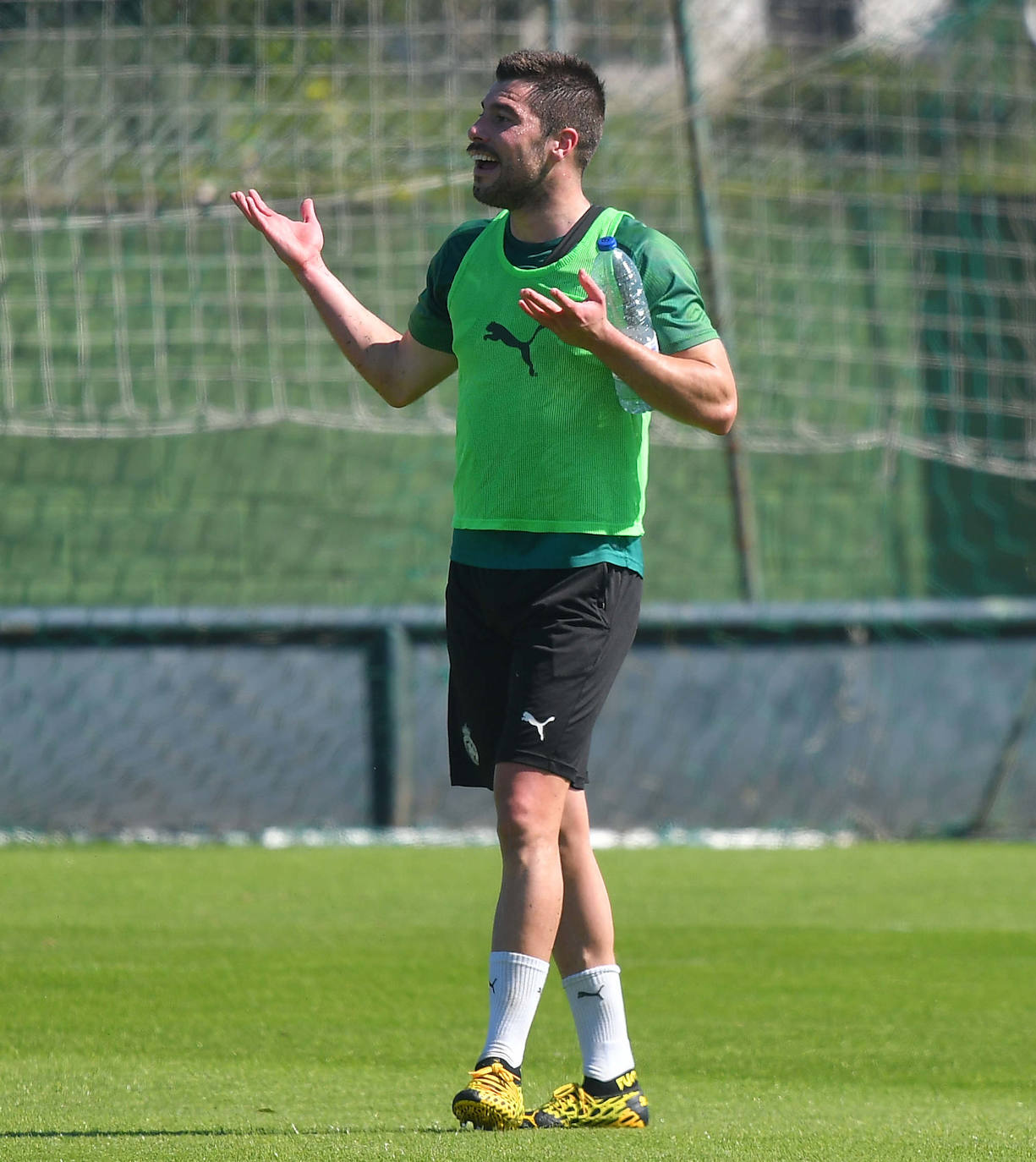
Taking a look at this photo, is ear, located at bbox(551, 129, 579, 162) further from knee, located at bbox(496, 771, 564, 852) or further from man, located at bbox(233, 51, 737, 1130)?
knee, located at bbox(496, 771, 564, 852)

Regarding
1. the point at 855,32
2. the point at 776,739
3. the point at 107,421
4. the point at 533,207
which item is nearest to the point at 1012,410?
the point at 855,32

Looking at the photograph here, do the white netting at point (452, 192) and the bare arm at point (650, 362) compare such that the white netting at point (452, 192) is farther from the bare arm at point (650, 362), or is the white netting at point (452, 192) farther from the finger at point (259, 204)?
the bare arm at point (650, 362)

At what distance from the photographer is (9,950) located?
5.92 m

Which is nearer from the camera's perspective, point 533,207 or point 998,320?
point 533,207

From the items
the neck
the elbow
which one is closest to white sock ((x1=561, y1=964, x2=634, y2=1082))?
the elbow

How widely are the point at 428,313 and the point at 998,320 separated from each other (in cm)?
929

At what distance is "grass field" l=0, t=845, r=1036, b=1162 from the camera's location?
3.65 meters

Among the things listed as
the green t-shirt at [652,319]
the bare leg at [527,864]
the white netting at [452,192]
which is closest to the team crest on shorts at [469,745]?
the bare leg at [527,864]

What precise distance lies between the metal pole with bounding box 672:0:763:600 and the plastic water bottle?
20.1 ft

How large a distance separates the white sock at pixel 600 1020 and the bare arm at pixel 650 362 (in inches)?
43.5

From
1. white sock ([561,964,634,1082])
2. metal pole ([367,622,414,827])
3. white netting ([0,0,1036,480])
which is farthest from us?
white netting ([0,0,1036,480])

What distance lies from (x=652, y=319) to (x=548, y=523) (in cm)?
44

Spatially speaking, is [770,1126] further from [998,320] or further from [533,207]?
[998,320]

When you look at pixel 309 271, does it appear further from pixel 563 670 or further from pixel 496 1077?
pixel 496 1077
